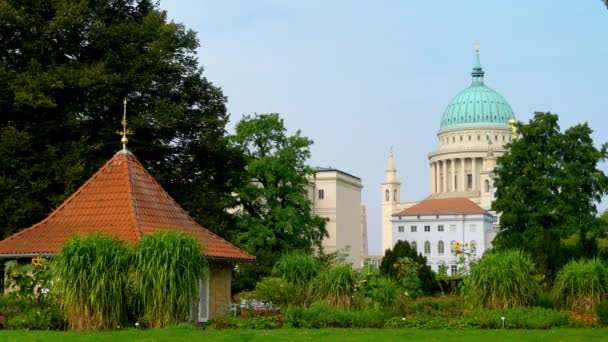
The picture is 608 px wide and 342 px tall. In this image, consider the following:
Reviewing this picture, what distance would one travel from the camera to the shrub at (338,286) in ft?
83.4

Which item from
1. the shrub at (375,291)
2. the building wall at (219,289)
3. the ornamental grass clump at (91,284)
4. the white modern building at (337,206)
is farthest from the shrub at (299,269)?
the white modern building at (337,206)

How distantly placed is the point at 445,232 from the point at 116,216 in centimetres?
14199

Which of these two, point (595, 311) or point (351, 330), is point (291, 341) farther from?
point (595, 311)

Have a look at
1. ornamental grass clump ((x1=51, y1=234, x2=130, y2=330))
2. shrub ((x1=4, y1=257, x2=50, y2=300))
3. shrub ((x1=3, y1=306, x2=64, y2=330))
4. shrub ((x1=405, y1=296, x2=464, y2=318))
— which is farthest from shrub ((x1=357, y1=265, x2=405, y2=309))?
shrub ((x1=4, y1=257, x2=50, y2=300))

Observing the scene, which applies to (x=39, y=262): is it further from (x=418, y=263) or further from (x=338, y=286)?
(x=418, y=263)

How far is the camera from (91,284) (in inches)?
883

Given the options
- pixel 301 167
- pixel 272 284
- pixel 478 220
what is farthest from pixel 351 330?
pixel 478 220

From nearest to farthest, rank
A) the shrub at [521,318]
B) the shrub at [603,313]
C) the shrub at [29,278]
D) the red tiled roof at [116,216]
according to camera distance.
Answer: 1. the shrub at [521,318]
2. the shrub at [603,313]
3. the shrub at [29,278]
4. the red tiled roof at [116,216]

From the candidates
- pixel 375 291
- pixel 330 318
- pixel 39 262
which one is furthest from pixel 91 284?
pixel 375 291

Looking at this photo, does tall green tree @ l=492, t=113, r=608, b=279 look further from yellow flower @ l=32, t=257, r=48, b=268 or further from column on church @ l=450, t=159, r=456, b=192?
column on church @ l=450, t=159, r=456, b=192

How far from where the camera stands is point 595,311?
79.6 ft

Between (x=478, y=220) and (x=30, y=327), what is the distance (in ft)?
476

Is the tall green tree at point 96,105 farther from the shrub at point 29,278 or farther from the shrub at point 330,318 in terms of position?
the shrub at point 330,318

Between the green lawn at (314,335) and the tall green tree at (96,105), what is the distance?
15760 mm
